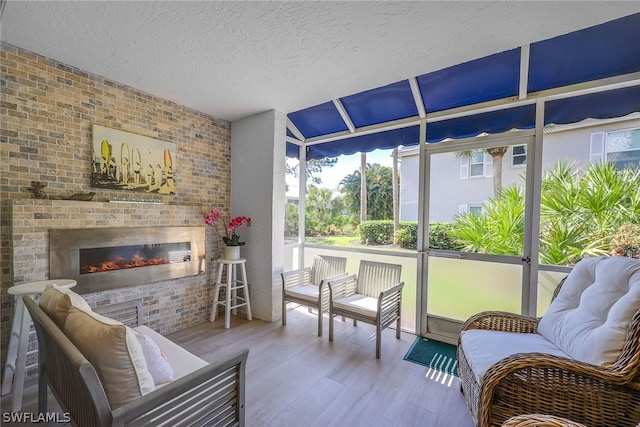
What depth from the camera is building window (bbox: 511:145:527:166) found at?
101 inches

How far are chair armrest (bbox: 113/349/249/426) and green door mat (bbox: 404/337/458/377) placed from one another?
1848 millimetres

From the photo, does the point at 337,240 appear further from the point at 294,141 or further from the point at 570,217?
the point at 570,217

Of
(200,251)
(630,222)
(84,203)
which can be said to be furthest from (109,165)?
(630,222)

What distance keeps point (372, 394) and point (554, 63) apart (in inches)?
126

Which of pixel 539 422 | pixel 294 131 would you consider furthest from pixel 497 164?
pixel 294 131

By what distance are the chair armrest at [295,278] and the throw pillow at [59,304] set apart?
2.10m

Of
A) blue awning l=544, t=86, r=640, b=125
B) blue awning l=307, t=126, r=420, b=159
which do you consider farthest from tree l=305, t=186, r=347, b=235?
blue awning l=544, t=86, r=640, b=125

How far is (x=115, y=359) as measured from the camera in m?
1.05

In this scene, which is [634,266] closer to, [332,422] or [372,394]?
[372,394]

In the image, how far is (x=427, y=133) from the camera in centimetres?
307

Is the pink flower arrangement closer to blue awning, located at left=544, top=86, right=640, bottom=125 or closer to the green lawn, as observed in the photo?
the green lawn

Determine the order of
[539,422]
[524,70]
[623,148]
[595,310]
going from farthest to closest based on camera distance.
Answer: [524,70] → [623,148] → [595,310] → [539,422]

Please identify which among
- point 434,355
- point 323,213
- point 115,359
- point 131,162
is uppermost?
point 131,162

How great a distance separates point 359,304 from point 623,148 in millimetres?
2634
